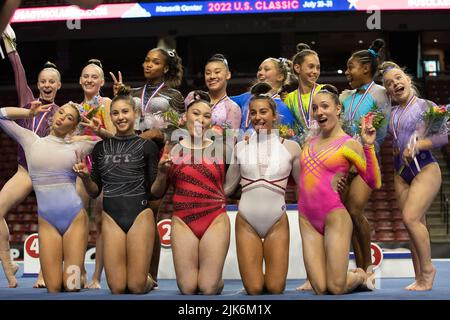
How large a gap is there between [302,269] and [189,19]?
9518 mm

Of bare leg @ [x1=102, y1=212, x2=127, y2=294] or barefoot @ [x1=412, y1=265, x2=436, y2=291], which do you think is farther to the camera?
barefoot @ [x1=412, y1=265, x2=436, y2=291]

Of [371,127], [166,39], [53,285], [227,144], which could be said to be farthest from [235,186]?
[166,39]

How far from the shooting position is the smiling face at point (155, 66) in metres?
4.64

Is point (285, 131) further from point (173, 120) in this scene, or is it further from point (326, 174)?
point (173, 120)

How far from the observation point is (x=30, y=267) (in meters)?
5.98

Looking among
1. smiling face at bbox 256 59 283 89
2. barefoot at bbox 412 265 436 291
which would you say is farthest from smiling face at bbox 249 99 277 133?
barefoot at bbox 412 265 436 291

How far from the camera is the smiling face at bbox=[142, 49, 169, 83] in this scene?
464 cm

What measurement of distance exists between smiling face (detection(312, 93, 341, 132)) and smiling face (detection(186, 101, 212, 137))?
648mm

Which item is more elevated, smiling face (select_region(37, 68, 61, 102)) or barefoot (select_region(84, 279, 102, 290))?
smiling face (select_region(37, 68, 61, 102))

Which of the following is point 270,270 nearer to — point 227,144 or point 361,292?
point 361,292

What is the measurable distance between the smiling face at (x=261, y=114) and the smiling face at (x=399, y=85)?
0.85 m

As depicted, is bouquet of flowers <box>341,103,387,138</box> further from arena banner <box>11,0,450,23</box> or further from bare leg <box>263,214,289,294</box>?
arena banner <box>11,0,450,23</box>

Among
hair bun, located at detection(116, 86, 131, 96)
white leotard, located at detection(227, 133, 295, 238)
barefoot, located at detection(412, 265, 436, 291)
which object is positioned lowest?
barefoot, located at detection(412, 265, 436, 291)

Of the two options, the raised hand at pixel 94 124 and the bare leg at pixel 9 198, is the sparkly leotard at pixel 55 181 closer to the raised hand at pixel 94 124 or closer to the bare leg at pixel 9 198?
the raised hand at pixel 94 124
